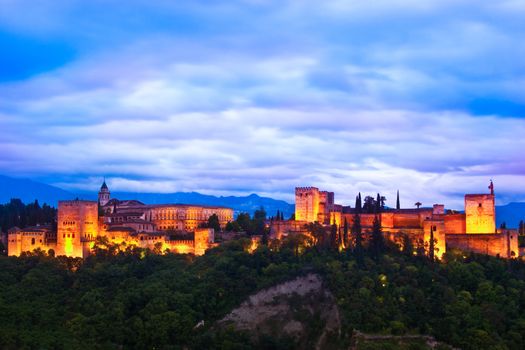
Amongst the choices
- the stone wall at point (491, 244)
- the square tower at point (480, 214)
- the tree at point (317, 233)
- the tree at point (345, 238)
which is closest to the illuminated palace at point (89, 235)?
the tree at point (317, 233)

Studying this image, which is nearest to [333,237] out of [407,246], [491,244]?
[407,246]

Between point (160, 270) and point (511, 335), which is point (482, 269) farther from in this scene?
point (160, 270)

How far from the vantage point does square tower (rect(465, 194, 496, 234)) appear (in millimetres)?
79125

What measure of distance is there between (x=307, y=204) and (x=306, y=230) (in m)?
8.01

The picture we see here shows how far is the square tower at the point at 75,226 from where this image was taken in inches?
3125

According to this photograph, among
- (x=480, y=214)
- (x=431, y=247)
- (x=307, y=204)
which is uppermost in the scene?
(x=307, y=204)

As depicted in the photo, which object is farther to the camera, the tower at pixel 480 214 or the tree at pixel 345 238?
the tower at pixel 480 214

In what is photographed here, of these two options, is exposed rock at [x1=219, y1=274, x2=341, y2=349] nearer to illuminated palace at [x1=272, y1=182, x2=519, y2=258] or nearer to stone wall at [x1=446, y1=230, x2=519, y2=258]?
illuminated palace at [x1=272, y1=182, x2=519, y2=258]

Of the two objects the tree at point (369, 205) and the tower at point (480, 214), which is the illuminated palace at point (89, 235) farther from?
the tower at point (480, 214)

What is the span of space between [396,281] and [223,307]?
1473 centimetres

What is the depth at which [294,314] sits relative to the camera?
64.7m

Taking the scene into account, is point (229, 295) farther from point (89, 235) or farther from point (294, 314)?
point (89, 235)

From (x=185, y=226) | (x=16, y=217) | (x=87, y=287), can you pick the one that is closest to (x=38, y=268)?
(x=87, y=287)

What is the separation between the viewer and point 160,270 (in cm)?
7250
